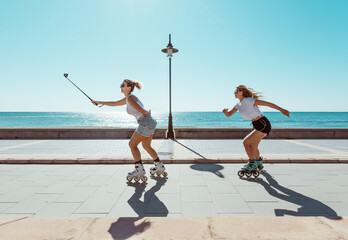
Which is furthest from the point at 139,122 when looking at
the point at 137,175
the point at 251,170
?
the point at 251,170

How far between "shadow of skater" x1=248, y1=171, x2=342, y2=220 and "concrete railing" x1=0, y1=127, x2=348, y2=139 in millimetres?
7599

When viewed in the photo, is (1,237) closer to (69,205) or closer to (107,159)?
(69,205)

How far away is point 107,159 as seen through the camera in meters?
5.84

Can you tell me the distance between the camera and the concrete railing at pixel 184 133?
1156 centimetres

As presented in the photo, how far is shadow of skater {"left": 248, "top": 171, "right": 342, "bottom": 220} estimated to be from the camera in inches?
110

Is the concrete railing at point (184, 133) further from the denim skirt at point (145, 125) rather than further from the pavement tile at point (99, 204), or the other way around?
the pavement tile at point (99, 204)

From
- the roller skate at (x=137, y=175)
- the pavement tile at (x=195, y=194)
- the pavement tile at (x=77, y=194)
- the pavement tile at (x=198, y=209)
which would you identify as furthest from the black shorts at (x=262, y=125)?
the pavement tile at (x=77, y=194)

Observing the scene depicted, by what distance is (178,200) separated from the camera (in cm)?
330

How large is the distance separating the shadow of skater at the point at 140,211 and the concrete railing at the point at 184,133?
7.50 metres

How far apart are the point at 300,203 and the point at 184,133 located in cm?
874

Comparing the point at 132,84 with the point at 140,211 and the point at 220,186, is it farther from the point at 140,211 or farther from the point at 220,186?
the point at 220,186

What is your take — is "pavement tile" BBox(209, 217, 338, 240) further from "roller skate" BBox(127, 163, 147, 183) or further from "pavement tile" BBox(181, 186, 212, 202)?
"roller skate" BBox(127, 163, 147, 183)

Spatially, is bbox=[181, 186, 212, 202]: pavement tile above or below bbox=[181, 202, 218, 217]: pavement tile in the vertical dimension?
below

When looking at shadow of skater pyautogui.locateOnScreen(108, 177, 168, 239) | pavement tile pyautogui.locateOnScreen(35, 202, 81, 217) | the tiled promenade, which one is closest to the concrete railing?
the tiled promenade
